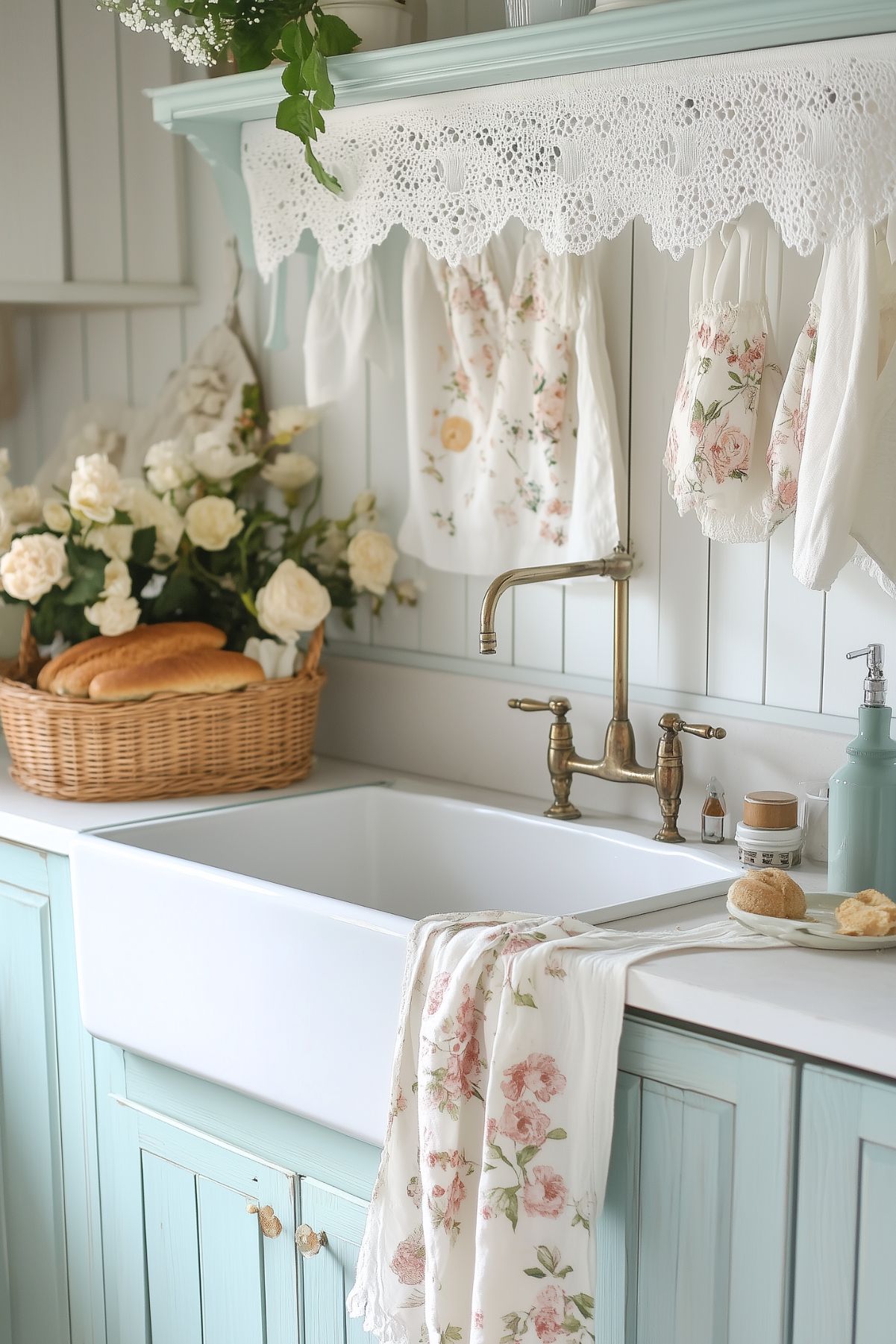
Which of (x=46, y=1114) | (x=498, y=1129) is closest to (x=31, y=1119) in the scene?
(x=46, y=1114)

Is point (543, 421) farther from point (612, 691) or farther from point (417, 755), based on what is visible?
point (417, 755)

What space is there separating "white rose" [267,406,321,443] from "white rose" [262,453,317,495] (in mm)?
29

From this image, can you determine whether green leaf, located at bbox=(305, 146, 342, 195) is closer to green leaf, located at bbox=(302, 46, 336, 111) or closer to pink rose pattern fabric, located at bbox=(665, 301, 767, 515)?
green leaf, located at bbox=(302, 46, 336, 111)

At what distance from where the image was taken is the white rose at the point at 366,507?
2289 mm

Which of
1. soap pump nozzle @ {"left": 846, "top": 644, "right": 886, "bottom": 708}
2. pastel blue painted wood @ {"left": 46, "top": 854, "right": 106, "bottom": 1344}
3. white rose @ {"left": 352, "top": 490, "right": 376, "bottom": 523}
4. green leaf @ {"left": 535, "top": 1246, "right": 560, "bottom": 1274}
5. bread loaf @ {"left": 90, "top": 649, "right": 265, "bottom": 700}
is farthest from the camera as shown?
white rose @ {"left": 352, "top": 490, "right": 376, "bottom": 523}

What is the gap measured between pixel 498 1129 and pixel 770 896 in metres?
0.32

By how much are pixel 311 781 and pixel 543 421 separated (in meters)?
0.61

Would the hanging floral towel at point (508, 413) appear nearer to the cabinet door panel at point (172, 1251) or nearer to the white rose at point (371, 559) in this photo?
the white rose at point (371, 559)

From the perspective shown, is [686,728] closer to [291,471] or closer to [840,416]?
[840,416]

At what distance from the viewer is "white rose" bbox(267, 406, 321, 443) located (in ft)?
7.67

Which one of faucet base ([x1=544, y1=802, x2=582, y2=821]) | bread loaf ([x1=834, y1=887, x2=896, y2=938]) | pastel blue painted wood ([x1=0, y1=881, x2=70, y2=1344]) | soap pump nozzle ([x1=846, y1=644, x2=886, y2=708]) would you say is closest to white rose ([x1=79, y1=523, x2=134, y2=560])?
pastel blue painted wood ([x1=0, y1=881, x2=70, y2=1344])

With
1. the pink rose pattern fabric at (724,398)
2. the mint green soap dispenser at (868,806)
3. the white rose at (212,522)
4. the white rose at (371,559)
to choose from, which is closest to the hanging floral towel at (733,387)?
the pink rose pattern fabric at (724,398)

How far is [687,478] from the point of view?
1.70m

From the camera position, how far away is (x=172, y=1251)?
179 centimetres
